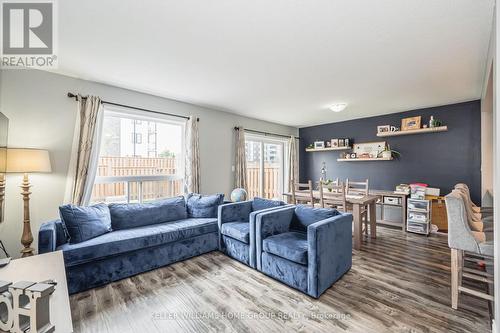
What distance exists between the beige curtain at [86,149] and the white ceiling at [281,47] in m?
0.41

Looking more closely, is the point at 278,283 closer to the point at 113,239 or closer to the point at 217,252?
the point at 217,252

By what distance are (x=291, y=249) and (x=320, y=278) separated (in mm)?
377

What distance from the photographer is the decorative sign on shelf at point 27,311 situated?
867 mm

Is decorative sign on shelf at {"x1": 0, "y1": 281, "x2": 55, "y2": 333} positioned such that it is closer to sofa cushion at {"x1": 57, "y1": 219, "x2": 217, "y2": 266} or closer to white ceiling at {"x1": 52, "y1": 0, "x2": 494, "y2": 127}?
sofa cushion at {"x1": 57, "y1": 219, "x2": 217, "y2": 266}

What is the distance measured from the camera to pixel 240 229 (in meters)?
2.96

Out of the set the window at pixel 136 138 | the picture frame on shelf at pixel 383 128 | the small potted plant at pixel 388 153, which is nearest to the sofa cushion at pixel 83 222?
the window at pixel 136 138

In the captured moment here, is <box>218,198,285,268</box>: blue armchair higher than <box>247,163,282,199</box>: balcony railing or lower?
lower

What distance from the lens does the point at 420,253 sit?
10.4ft

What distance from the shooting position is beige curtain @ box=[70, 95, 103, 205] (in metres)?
2.95

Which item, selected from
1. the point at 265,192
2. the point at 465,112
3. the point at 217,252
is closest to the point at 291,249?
the point at 217,252

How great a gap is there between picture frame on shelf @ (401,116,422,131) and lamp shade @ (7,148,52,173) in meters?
6.06

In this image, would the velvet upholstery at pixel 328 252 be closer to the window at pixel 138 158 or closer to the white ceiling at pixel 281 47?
the white ceiling at pixel 281 47

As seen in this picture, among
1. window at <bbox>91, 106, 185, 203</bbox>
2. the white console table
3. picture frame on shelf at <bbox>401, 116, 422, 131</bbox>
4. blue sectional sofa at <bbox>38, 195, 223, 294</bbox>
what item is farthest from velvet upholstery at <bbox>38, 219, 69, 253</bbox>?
picture frame on shelf at <bbox>401, 116, 422, 131</bbox>

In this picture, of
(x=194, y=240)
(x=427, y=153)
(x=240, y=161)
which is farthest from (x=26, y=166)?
(x=427, y=153)
